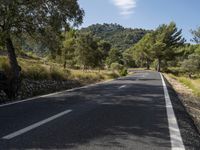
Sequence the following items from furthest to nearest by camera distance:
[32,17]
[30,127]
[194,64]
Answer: [194,64]
[32,17]
[30,127]

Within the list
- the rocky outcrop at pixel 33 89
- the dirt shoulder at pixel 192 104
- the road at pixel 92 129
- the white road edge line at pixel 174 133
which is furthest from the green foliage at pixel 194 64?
the white road edge line at pixel 174 133

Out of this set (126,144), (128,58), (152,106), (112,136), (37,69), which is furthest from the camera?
(128,58)

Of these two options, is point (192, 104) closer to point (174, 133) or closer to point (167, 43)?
point (174, 133)

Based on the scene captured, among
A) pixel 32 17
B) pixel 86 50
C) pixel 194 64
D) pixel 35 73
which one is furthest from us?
pixel 194 64

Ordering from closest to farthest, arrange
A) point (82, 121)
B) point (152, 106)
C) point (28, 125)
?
1. point (28, 125)
2. point (82, 121)
3. point (152, 106)

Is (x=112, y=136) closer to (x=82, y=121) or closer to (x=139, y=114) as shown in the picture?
(x=82, y=121)

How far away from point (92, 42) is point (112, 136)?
3334cm

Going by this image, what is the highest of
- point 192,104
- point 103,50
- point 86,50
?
point 103,50

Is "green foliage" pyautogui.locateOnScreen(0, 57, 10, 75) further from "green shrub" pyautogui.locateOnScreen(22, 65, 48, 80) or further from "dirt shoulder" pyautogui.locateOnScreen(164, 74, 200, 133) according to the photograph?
"dirt shoulder" pyautogui.locateOnScreen(164, 74, 200, 133)

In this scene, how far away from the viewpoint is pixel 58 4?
16000 millimetres

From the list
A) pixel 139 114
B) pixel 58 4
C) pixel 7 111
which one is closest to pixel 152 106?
pixel 139 114

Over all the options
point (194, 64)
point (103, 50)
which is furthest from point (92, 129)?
point (194, 64)

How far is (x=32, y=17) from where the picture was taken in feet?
49.3

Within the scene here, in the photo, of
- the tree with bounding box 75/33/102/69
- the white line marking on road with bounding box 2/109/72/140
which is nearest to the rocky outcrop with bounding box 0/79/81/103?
the white line marking on road with bounding box 2/109/72/140
